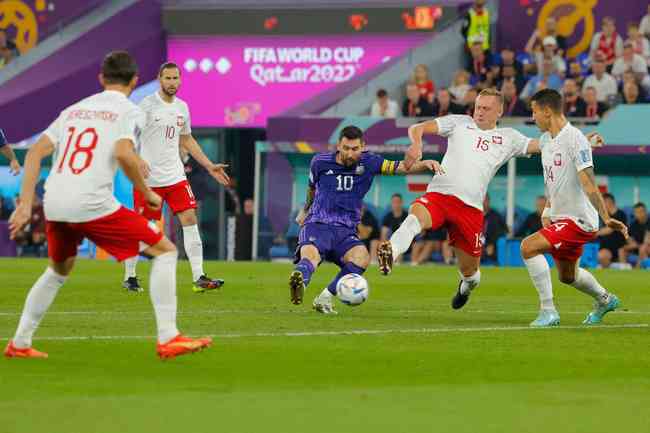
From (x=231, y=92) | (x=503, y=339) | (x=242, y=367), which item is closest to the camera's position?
(x=242, y=367)

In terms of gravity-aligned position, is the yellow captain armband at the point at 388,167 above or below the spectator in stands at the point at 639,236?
above

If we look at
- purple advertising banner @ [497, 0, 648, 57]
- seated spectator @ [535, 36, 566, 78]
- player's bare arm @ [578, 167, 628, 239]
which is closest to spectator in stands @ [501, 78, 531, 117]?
seated spectator @ [535, 36, 566, 78]

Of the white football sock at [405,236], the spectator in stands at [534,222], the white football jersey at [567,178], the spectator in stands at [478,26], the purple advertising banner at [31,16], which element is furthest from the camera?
the purple advertising banner at [31,16]

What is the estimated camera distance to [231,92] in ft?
118

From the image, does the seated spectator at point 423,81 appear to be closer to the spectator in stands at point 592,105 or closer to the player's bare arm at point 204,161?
the spectator in stands at point 592,105

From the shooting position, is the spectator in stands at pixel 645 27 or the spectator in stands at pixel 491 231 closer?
the spectator in stands at pixel 491 231

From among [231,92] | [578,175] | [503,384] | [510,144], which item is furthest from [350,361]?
[231,92]

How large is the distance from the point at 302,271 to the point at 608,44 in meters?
→ 18.7

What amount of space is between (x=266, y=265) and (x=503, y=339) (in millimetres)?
14750

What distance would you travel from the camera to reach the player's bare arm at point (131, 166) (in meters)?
9.38

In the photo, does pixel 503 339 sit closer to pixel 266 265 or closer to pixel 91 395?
pixel 91 395

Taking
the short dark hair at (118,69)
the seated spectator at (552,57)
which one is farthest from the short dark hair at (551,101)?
the seated spectator at (552,57)

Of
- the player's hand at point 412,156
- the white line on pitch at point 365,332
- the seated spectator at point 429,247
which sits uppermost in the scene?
the player's hand at point 412,156

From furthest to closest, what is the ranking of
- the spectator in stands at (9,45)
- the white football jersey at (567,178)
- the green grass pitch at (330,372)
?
the spectator in stands at (9,45) → the white football jersey at (567,178) → the green grass pitch at (330,372)
